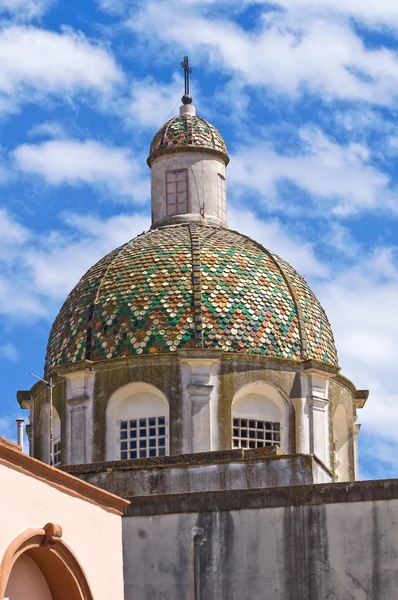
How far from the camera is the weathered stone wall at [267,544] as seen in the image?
20703mm

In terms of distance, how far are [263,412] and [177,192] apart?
247 inches

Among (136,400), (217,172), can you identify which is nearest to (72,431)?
(136,400)

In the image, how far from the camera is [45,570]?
1517 cm

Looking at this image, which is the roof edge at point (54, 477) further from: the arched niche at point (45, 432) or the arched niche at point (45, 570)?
the arched niche at point (45, 432)

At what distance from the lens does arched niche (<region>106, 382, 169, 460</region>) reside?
1098 inches

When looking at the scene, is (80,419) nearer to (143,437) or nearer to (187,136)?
(143,437)

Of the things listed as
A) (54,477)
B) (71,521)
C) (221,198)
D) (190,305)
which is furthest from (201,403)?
(54,477)

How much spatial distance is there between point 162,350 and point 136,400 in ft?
3.60

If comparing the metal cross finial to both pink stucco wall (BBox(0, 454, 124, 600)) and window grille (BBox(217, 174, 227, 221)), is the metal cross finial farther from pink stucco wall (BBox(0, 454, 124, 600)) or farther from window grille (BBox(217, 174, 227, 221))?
pink stucco wall (BBox(0, 454, 124, 600))

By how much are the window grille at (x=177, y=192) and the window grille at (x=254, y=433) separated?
6.12 m

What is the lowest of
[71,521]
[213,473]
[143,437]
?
[71,521]

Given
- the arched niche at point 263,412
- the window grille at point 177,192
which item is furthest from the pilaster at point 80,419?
the window grille at point 177,192

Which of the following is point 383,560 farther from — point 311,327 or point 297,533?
point 311,327

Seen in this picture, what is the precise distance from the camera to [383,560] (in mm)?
20656
